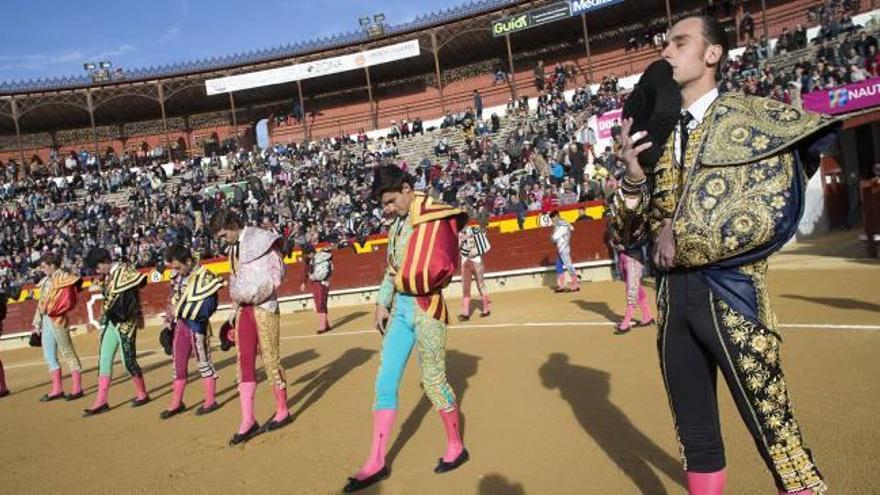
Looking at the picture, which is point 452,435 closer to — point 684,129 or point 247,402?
point 247,402

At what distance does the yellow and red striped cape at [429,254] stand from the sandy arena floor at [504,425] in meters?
0.98

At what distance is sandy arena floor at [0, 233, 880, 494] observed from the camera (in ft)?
10.3

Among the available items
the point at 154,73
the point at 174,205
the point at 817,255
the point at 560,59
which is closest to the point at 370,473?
the point at 817,255

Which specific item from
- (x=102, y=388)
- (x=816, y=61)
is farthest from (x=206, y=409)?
(x=816, y=61)

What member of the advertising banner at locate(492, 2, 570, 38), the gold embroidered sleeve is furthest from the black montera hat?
the advertising banner at locate(492, 2, 570, 38)

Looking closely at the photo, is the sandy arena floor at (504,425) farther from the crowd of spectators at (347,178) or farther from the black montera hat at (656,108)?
the crowd of spectators at (347,178)

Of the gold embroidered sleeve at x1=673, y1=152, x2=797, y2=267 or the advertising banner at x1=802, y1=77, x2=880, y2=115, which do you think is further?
the advertising banner at x1=802, y1=77, x2=880, y2=115

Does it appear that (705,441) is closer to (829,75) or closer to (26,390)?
(26,390)

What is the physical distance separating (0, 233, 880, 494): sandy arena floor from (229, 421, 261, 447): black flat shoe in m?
0.09

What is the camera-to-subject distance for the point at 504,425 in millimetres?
4066

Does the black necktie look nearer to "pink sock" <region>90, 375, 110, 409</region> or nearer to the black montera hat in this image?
the black montera hat

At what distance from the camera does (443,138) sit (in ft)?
78.3

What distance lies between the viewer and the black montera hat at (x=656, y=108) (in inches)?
68.9

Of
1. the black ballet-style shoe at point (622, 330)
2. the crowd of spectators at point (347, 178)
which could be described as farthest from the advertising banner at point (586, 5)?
the black ballet-style shoe at point (622, 330)
